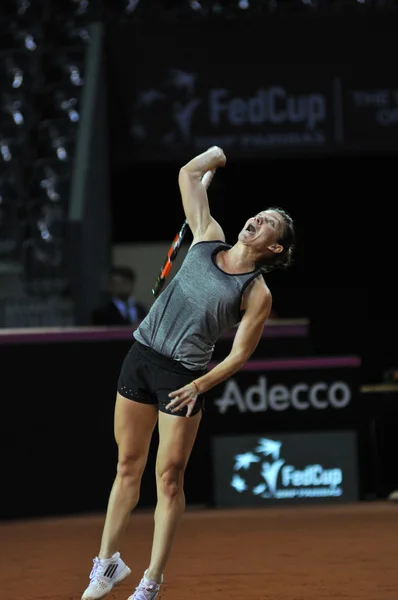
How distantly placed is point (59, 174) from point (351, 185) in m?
3.71

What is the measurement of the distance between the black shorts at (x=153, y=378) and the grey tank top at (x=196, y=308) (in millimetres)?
39

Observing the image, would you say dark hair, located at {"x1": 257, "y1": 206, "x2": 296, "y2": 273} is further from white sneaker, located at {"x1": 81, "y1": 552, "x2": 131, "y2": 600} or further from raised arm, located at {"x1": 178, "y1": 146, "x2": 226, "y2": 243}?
white sneaker, located at {"x1": 81, "y1": 552, "x2": 131, "y2": 600}

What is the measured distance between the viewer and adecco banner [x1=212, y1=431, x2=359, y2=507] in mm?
9711

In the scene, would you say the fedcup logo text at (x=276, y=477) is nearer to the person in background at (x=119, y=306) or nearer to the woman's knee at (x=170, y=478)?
the person in background at (x=119, y=306)

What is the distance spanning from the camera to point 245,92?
13219 mm

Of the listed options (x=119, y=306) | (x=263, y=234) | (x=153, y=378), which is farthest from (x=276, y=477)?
(x=263, y=234)

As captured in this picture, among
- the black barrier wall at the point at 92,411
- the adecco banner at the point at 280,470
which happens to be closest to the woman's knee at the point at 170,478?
the black barrier wall at the point at 92,411

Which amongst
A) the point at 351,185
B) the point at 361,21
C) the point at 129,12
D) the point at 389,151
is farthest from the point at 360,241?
the point at 129,12

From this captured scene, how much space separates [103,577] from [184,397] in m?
0.94

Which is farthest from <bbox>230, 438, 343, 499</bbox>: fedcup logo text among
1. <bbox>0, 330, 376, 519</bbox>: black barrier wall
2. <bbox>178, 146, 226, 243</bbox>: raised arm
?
<bbox>178, 146, 226, 243</bbox>: raised arm

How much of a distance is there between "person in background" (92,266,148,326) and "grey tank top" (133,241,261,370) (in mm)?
5224

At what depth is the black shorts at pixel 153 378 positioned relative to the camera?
5.57 meters

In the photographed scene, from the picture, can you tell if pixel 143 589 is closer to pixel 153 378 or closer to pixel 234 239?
pixel 153 378

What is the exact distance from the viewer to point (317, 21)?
1330 centimetres
